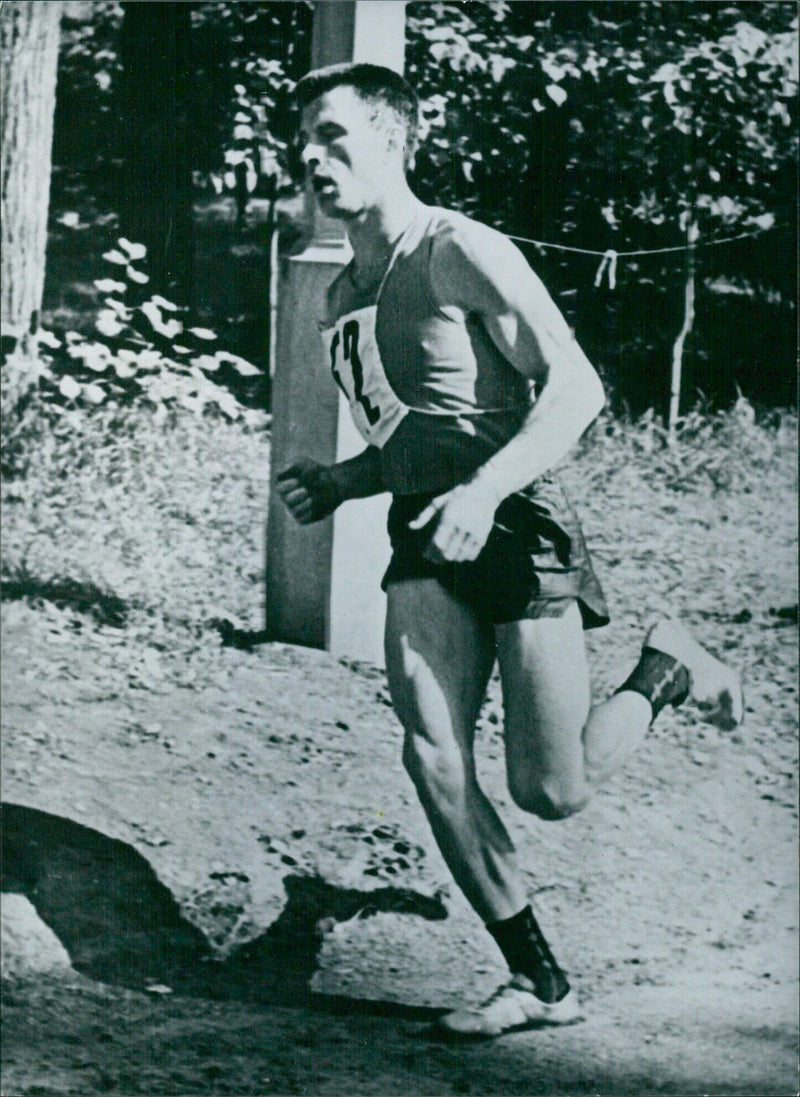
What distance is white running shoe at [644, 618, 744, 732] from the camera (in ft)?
12.7

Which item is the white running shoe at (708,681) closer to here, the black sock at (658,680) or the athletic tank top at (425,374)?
the black sock at (658,680)

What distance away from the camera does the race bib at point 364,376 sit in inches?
145

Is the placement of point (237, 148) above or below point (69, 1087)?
above

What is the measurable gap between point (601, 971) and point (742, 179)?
2077mm

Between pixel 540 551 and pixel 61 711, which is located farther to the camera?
pixel 61 711

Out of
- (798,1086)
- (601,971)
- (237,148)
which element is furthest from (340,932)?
(237,148)

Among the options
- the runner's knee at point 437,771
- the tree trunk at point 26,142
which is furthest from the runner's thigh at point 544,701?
the tree trunk at point 26,142

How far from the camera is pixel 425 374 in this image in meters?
3.64

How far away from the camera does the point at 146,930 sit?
3854 millimetres

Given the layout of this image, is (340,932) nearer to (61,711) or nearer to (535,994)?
(535,994)

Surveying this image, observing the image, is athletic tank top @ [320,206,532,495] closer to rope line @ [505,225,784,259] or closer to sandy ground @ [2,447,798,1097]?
rope line @ [505,225,784,259]

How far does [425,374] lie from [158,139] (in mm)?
989

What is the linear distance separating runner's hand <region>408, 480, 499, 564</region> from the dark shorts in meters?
0.02

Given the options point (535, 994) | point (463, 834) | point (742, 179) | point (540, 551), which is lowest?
point (535, 994)
